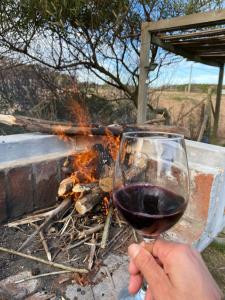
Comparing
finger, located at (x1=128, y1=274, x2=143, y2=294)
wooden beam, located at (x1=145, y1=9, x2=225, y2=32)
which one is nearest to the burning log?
finger, located at (x1=128, y1=274, x2=143, y2=294)

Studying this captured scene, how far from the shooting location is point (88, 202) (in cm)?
161

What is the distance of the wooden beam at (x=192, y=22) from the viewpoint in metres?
2.73

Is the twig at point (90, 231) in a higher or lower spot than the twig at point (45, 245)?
higher

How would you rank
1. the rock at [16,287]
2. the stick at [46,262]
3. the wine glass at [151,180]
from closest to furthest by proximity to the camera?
the wine glass at [151,180] < the rock at [16,287] < the stick at [46,262]

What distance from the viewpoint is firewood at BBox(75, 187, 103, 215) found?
1587 millimetres

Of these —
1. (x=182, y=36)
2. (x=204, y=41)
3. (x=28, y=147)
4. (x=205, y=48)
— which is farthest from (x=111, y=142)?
(x=205, y=48)

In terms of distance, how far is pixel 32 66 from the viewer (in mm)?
4254

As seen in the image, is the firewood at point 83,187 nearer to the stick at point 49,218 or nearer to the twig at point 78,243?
the stick at point 49,218

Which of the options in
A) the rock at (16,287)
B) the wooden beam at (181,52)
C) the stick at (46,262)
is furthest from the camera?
the wooden beam at (181,52)

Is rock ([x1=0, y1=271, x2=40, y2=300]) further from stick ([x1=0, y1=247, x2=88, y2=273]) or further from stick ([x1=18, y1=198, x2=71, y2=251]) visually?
stick ([x1=18, y1=198, x2=71, y2=251])

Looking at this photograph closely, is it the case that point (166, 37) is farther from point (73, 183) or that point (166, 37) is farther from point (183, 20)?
point (73, 183)

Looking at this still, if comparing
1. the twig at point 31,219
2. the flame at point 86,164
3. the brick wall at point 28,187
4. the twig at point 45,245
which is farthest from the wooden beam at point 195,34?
the twig at point 45,245

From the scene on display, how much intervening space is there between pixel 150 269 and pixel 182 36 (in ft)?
10.8

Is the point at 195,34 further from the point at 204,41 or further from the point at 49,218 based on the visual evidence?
the point at 49,218
